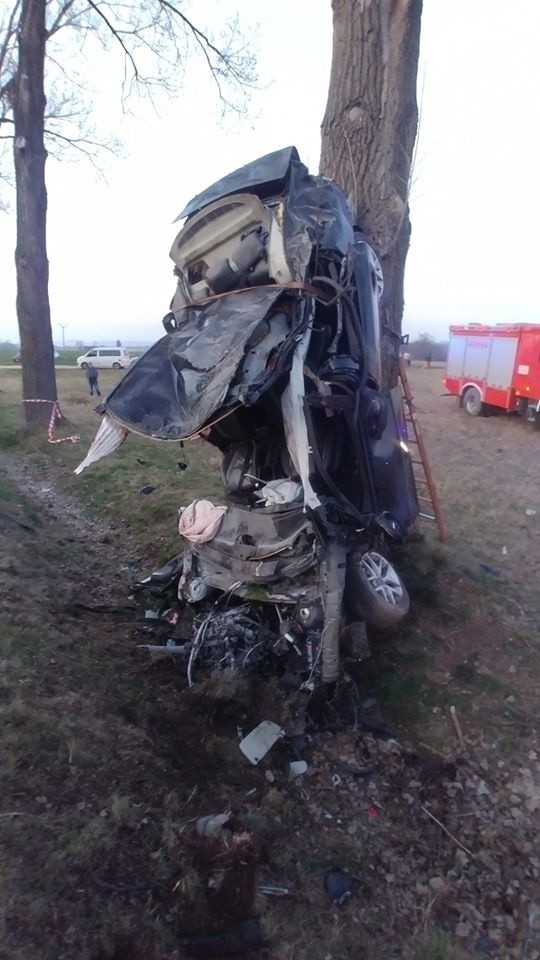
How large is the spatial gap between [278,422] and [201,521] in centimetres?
94

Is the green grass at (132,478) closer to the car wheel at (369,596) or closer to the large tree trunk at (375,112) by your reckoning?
the car wheel at (369,596)

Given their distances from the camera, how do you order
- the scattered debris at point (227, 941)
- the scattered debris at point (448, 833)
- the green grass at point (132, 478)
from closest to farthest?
the scattered debris at point (227, 941), the scattered debris at point (448, 833), the green grass at point (132, 478)

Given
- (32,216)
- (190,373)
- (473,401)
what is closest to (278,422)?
(190,373)

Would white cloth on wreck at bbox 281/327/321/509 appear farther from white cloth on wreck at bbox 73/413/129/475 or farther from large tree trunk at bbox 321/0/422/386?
large tree trunk at bbox 321/0/422/386

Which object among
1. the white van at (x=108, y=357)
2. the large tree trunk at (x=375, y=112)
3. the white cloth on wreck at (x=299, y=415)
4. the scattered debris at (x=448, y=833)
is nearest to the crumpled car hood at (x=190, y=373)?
the white cloth on wreck at (x=299, y=415)

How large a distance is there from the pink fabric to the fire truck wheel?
14.0m

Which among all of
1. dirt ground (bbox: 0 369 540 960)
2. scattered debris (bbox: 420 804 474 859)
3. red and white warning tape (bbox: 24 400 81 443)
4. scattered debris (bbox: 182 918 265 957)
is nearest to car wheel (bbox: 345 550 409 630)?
dirt ground (bbox: 0 369 540 960)

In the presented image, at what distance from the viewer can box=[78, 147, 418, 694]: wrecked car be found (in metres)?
3.89

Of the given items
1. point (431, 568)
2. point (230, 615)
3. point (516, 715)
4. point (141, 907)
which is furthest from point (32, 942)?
point (431, 568)

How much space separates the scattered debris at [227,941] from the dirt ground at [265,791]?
2 cm

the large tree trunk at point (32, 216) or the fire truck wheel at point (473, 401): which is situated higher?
the large tree trunk at point (32, 216)

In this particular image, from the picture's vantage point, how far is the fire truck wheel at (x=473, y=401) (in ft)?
56.7

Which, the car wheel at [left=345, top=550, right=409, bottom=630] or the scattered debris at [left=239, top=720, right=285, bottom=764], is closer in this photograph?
the scattered debris at [left=239, top=720, right=285, bottom=764]

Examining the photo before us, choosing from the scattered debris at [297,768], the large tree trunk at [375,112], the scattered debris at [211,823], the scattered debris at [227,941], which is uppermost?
the large tree trunk at [375,112]
